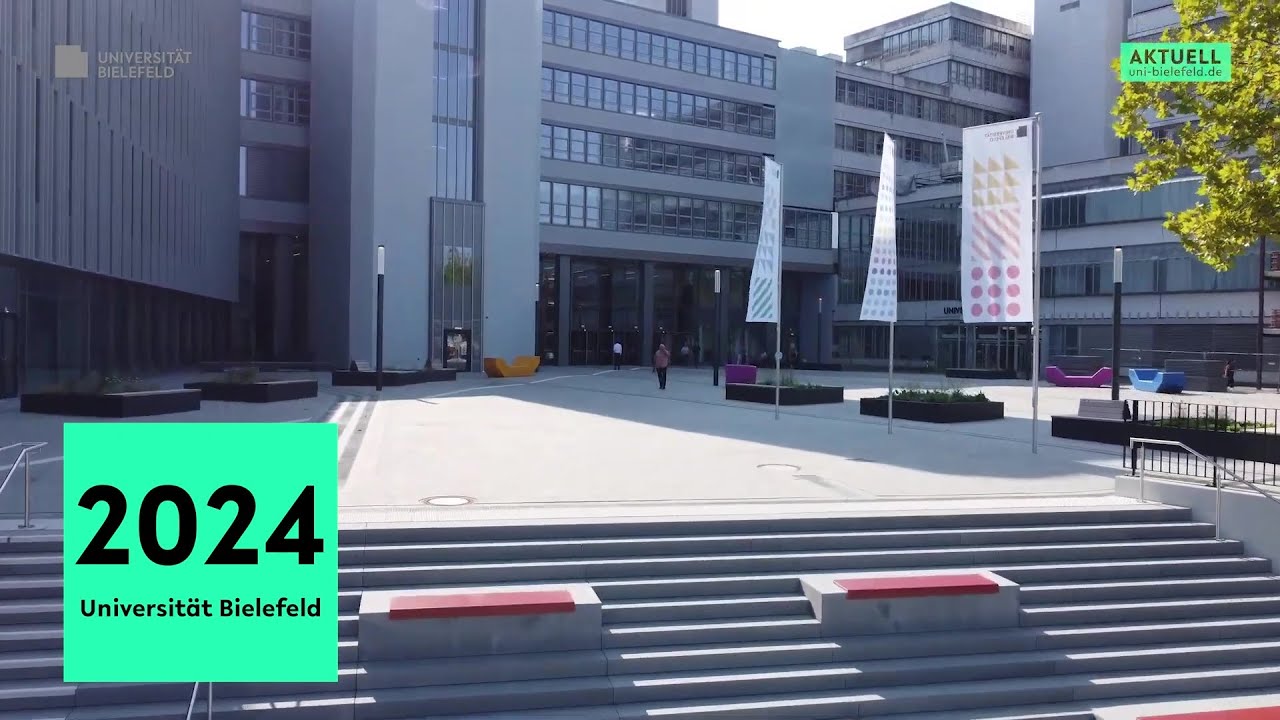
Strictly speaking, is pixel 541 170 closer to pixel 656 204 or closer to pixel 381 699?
pixel 656 204

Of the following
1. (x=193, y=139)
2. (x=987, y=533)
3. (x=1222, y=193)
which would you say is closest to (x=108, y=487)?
(x=987, y=533)

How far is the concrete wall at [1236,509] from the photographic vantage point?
10.7 metres

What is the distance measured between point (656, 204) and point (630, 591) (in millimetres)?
51803

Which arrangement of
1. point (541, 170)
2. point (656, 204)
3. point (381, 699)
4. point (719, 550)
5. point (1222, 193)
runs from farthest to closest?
point (656, 204) → point (541, 170) → point (1222, 193) → point (719, 550) → point (381, 699)

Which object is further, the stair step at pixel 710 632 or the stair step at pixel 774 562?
the stair step at pixel 774 562

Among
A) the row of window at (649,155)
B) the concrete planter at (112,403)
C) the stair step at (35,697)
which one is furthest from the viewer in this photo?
the row of window at (649,155)

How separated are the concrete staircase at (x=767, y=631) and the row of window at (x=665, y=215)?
4508cm

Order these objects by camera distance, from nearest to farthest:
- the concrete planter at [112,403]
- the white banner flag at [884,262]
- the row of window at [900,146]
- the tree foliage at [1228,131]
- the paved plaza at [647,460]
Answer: the paved plaza at [647,460]
the tree foliage at [1228,131]
the concrete planter at [112,403]
the white banner flag at [884,262]
the row of window at [900,146]

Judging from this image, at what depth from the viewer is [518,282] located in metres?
49.7

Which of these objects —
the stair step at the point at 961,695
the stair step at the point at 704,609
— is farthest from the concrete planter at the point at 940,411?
the stair step at the point at 704,609

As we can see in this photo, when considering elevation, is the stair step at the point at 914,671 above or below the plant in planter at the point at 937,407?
below

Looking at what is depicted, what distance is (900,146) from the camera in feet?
231
